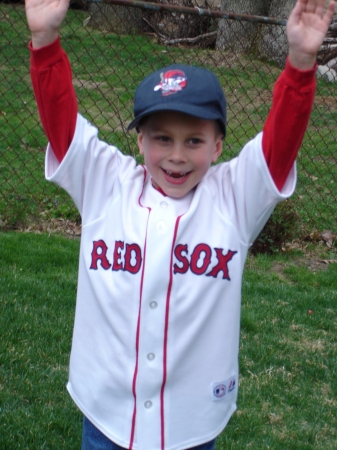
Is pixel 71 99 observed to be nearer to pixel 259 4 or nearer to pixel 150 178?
pixel 150 178

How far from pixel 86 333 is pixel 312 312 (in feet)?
8.82

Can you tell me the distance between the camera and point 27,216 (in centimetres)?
561

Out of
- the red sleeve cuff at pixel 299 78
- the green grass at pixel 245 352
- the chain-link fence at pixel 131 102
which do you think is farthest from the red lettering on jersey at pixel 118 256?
the chain-link fence at pixel 131 102

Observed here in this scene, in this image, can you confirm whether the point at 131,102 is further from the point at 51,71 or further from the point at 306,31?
the point at 306,31

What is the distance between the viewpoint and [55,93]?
1761mm

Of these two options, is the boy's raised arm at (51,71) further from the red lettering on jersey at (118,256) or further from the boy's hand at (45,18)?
the red lettering on jersey at (118,256)

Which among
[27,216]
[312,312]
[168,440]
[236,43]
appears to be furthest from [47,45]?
[236,43]

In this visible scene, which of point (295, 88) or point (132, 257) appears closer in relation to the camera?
point (295, 88)

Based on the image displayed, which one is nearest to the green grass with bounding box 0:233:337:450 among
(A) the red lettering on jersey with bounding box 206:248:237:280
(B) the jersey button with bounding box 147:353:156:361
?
(B) the jersey button with bounding box 147:353:156:361

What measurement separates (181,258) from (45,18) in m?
0.68

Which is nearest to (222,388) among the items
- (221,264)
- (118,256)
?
(221,264)

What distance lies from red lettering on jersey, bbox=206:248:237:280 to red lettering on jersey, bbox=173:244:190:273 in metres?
0.06

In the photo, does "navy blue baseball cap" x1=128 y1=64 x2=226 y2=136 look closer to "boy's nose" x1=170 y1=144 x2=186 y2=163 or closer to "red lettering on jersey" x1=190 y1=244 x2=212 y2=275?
"boy's nose" x1=170 y1=144 x2=186 y2=163

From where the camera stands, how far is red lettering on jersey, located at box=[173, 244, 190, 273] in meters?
1.79
